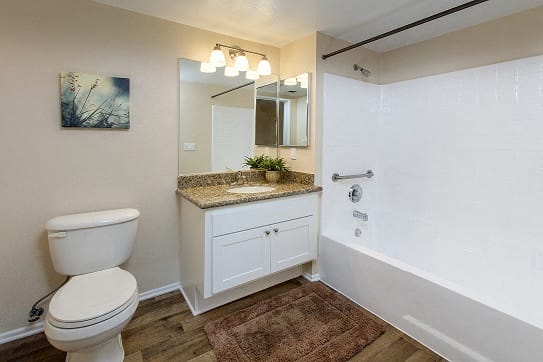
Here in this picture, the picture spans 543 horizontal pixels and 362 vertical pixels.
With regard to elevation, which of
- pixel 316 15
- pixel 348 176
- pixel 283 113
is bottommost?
pixel 348 176

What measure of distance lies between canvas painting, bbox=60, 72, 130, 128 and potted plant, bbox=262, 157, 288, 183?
1.20 m

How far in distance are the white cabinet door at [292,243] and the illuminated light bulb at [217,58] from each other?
1343mm

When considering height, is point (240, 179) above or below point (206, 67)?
below

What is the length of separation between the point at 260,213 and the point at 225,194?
0.30m

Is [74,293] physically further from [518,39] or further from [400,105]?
[518,39]

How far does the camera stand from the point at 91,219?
1.71m

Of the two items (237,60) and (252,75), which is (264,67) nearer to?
(252,75)

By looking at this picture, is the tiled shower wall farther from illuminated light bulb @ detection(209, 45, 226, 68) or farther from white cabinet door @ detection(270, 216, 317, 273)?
illuminated light bulb @ detection(209, 45, 226, 68)

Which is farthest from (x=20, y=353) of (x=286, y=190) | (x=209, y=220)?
(x=286, y=190)

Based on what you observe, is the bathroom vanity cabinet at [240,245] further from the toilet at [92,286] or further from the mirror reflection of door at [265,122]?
the mirror reflection of door at [265,122]

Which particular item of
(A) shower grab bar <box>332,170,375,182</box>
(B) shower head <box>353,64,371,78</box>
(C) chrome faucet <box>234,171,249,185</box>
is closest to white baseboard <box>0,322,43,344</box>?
(C) chrome faucet <box>234,171,249,185</box>

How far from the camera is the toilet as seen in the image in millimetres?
1276

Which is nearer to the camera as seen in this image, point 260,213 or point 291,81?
point 260,213

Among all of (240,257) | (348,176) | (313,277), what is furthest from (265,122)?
(313,277)
